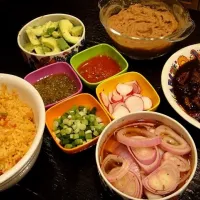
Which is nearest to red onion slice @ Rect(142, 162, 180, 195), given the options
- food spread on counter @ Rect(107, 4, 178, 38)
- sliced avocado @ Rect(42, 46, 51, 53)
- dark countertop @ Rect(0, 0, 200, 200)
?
dark countertop @ Rect(0, 0, 200, 200)

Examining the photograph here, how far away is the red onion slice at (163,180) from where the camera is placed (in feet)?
3.47

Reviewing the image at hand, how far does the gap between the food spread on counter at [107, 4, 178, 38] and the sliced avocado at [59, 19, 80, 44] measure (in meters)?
0.19

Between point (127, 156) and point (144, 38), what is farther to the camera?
point (144, 38)

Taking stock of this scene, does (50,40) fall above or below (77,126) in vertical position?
above

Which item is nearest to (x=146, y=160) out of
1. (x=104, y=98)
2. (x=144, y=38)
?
(x=104, y=98)

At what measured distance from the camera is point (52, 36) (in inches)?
66.8

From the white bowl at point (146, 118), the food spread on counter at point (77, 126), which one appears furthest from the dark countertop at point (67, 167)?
the white bowl at point (146, 118)

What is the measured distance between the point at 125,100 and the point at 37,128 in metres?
0.44

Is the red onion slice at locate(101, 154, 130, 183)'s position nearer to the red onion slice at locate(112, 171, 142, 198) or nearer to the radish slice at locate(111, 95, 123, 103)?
the red onion slice at locate(112, 171, 142, 198)

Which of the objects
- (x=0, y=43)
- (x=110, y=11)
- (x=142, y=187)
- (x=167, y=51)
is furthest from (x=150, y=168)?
(x=0, y=43)

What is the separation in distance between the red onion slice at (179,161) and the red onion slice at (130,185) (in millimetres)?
134

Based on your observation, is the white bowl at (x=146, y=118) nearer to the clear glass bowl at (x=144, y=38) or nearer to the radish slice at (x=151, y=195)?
the radish slice at (x=151, y=195)

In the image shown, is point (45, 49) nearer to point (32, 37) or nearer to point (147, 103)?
point (32, 37)

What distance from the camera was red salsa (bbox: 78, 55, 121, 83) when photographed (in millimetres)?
1603
